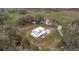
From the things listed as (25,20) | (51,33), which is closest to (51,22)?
(51,33)

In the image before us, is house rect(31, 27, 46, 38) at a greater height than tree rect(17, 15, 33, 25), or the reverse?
tree rect(17, 15, 33, 25)

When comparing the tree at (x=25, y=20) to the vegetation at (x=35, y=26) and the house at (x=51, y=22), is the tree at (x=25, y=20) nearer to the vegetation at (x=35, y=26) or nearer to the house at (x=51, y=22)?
the vegetation at (x=35, y=26)

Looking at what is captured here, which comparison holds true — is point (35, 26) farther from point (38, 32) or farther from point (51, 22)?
point (51, 22)

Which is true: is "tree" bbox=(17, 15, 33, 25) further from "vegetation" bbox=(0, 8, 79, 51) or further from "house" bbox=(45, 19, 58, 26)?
"house" bbox=(45, 19, 58, 26)

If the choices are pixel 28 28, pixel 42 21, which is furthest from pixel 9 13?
pixel 42 21

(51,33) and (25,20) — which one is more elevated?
(25,20)

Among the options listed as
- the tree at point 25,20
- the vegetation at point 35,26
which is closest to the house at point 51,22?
the vegetation at point 35,26

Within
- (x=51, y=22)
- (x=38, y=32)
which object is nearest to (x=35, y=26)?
(x=38, y=32)

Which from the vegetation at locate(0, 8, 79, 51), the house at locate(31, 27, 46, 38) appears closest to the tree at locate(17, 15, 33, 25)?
the vegetation at locate(0, 8, 79, 51)
